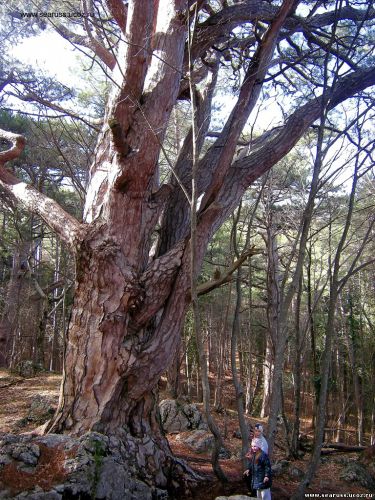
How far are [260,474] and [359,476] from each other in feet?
11.5

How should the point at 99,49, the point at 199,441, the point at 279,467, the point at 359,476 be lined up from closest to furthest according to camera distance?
the point at 279,467 → the point at 99,49 → the point at 359,476 → the point at 199,441

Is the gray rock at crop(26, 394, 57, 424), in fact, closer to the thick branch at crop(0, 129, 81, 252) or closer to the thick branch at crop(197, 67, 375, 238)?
the thick branch at crop(0, 129, 81, 252)

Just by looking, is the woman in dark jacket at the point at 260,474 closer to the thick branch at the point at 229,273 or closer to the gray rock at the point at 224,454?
the thick branch at the point at 229,273

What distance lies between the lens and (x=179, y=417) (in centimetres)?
839

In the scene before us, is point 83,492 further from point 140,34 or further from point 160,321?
point 140,34

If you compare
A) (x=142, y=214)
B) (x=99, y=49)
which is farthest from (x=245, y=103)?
(x=99, y=49)

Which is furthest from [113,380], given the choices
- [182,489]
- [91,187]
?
[91,187]

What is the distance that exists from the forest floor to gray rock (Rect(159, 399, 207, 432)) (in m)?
0.46

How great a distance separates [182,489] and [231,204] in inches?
112

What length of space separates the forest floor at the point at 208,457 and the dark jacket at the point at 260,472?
0.24 meters

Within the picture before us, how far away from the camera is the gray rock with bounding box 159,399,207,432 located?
824 cm

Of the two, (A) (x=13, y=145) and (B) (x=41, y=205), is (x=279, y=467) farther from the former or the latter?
(A) (x=13, y=145)

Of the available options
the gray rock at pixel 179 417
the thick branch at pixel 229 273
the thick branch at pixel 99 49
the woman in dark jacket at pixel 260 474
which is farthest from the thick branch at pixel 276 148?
the gray rock at pixel 179 417

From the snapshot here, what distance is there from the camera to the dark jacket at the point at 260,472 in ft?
12.2
